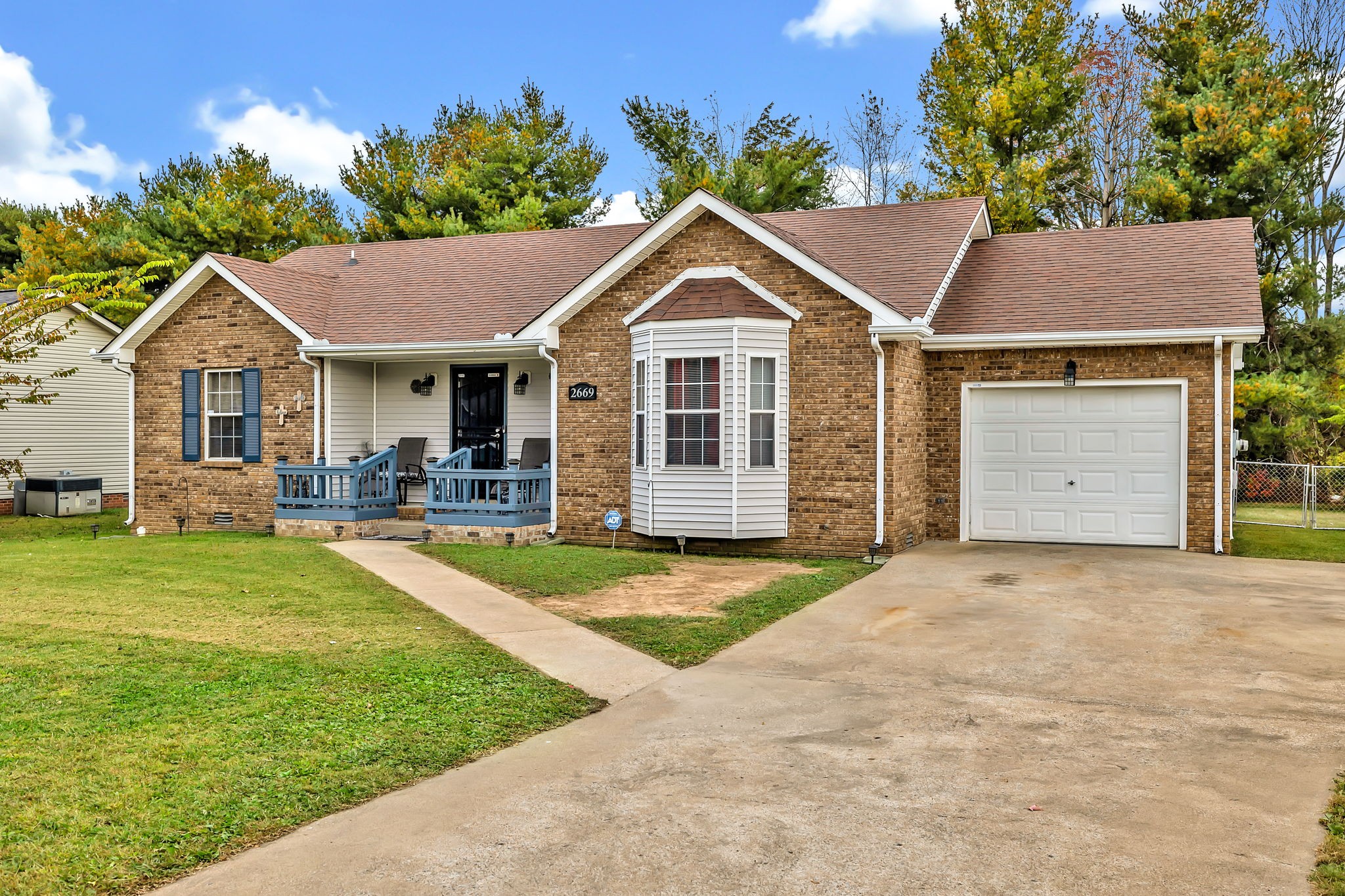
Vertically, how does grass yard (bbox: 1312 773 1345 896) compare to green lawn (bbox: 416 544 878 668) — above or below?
below

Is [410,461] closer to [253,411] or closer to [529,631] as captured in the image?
[253,411]

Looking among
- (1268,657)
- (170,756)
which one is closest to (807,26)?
(1268,657)

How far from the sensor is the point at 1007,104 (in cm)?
2631

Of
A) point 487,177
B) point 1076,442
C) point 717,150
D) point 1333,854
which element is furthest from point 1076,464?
point 487,177

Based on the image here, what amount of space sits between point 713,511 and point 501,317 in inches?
207

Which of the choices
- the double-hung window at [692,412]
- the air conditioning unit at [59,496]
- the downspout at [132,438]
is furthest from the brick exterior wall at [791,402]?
the air conditioning unit at [59,496]

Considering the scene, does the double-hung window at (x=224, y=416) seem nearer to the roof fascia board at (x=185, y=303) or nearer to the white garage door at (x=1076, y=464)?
the roof fascia board at (x=185, y=303)

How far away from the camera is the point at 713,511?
518 inches

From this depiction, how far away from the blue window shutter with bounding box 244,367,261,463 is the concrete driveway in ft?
37.1

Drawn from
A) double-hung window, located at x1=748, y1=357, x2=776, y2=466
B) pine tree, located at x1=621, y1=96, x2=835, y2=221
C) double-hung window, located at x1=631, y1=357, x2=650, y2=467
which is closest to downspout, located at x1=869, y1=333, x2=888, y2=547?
double-hung window, located at x1=748, y1=357, x2=776, y2=466

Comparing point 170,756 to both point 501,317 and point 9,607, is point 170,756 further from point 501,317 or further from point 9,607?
point 501,317

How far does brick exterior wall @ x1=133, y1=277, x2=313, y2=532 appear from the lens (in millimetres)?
16344

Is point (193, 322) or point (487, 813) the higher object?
point (193, 322)

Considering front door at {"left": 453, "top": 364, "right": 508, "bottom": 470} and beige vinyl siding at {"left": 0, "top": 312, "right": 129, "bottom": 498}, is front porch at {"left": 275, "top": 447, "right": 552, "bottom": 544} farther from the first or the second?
beige vinyl siding at {"left": 0, "top": 312, "right": 129, "bottom": 498}
